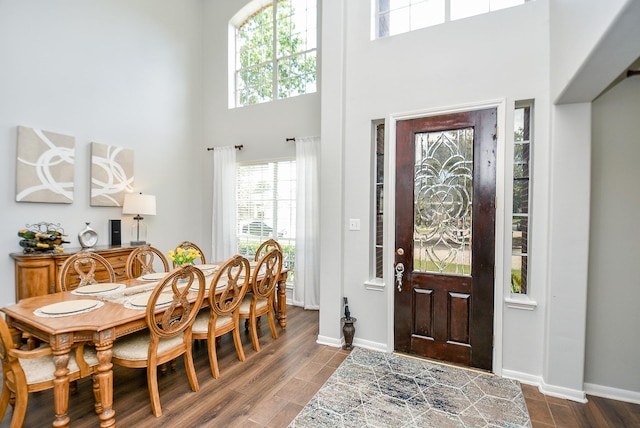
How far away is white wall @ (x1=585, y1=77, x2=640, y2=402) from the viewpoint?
2.26m

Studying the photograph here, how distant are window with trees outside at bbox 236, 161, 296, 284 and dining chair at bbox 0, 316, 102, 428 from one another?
2.95 meters

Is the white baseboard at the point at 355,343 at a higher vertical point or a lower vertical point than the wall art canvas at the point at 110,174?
lower

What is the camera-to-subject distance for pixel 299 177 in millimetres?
4504

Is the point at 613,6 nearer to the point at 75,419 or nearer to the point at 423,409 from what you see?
the point at 423,409

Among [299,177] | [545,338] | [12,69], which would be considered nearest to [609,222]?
[545,338]

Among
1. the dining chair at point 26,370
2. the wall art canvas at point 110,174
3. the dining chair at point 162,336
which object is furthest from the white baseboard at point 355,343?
the wall art canvas at point 110,174

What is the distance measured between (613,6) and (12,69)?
5013 mm

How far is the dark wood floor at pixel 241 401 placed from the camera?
6.65ft

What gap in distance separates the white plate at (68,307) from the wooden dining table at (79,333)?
5 cm

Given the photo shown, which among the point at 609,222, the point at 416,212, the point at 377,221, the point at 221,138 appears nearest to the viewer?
the point at 609,222

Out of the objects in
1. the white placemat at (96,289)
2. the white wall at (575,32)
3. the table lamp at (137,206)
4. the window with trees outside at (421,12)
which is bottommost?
the white placemat at (96,289)

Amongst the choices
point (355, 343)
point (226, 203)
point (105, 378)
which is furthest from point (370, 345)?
point (226, 203)

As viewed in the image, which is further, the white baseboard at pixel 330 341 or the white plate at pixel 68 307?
the white baseboard at pixel 330 341

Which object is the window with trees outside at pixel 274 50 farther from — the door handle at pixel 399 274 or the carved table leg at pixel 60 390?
the carved table leg at pixel 60 390
